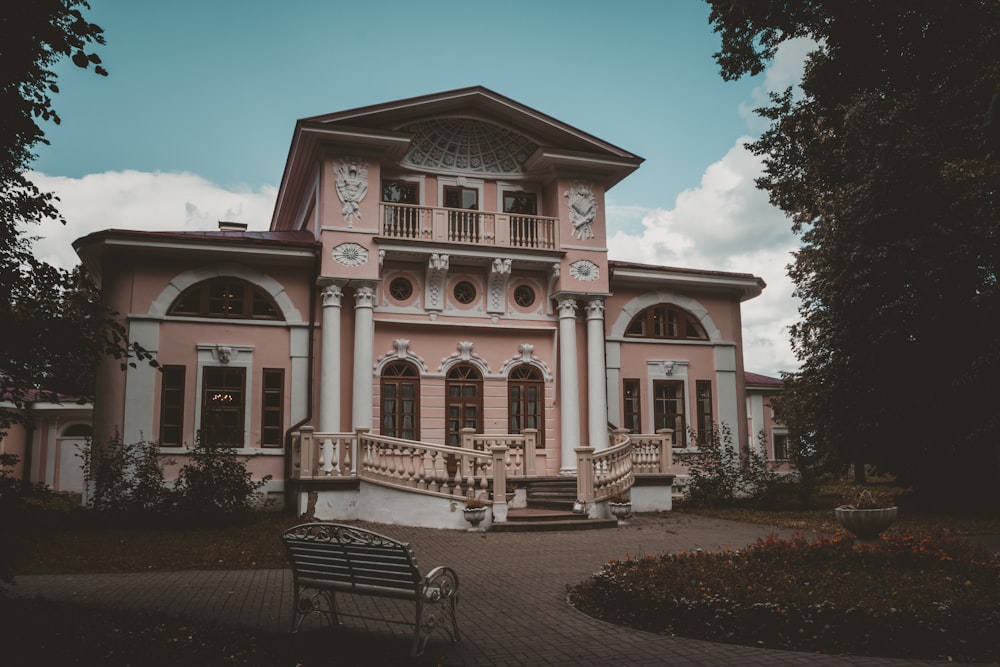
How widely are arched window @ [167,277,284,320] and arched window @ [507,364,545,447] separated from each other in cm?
588

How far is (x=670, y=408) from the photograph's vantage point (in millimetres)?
22172

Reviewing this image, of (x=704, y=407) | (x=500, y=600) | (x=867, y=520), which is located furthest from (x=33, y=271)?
(x=704, y=407)

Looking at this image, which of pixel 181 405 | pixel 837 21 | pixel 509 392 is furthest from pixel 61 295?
pixel 509 392

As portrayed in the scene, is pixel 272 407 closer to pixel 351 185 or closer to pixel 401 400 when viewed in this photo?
pixel 401 400

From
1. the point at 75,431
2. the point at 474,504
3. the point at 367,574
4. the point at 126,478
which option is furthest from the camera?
the point at 75,431

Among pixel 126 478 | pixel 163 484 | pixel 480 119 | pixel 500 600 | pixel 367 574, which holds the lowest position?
pixel 500 600

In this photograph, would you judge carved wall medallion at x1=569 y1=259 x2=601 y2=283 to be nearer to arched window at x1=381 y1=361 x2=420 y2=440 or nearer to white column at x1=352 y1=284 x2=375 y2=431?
arched window at x1=381 y1=361 x2=420 y2=440

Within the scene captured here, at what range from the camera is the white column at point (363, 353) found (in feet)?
60.7

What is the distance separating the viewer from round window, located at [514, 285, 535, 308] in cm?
2100

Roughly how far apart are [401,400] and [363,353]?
5.85 feet

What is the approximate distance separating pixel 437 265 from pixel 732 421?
9.15 meters

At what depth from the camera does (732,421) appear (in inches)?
881

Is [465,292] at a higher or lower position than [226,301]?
higher

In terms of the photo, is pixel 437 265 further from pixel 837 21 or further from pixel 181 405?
pixel 837 21
